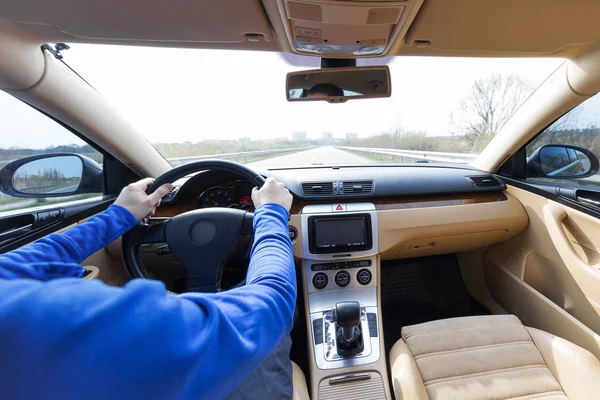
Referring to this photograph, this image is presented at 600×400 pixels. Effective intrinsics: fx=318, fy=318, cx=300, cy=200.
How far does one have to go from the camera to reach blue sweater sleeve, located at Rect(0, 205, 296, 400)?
361mm

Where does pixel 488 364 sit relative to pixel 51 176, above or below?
below

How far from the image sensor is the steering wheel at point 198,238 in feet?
4.66

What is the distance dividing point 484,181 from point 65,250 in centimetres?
260

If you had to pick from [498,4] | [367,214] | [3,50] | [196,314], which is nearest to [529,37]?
[498,4]

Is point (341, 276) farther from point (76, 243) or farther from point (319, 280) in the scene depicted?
point (76, 243)

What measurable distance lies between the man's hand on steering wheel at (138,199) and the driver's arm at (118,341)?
947 mm

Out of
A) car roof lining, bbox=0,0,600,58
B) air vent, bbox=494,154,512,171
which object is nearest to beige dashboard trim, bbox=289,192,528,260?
air vent, bbox=494,154,512,171

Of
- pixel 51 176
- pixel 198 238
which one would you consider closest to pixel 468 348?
pixel 198 238

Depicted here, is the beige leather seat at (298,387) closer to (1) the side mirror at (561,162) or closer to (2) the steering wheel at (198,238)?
(2) the steering wheel at (198,238)

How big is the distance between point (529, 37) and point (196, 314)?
183cm

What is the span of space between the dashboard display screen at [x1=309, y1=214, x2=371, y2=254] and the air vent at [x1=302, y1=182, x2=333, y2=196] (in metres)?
0.19

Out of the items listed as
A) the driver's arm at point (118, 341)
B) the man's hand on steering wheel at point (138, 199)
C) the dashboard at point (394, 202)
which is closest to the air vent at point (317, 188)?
the dashboard at point (394, 202)

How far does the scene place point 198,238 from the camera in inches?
56.4

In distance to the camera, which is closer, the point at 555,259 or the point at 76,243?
the point at 76,243
